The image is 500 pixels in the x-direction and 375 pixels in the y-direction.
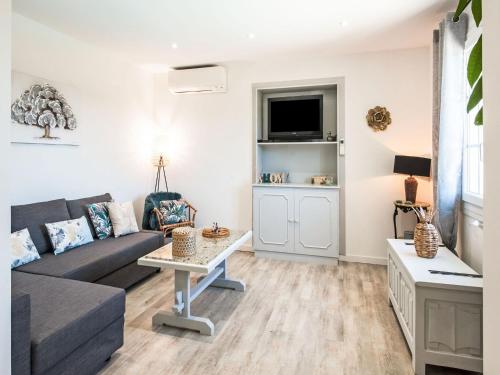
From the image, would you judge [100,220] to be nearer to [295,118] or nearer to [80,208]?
[80,208]

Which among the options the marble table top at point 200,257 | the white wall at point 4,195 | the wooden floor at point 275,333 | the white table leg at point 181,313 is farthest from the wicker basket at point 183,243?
the white wall at point 4,195

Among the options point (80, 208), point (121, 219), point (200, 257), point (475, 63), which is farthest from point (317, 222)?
point (475, 63)

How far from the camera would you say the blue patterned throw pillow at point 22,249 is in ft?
8.00

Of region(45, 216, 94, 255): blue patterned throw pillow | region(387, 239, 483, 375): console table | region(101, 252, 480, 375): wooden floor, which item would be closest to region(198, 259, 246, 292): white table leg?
region(101, 252, 480, 375): wooden floor

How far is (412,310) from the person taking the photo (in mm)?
1911

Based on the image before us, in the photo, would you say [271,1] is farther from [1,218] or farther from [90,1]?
[1,218]

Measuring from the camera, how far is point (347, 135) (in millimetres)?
4008

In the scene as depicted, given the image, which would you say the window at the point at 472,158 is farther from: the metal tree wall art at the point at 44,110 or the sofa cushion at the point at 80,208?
the metal tree wall art at the point at 44,110

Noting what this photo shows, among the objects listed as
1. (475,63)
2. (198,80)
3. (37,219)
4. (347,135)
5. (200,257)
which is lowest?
(200,257)

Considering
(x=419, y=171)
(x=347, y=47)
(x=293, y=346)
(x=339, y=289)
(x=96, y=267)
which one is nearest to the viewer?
(x=293, y=346)

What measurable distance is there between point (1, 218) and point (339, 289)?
9.25 ft

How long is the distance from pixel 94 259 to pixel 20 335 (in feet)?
4.39

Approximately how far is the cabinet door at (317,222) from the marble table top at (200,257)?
136 centimetres

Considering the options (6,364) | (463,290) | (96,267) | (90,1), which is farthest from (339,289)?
(90,1)
